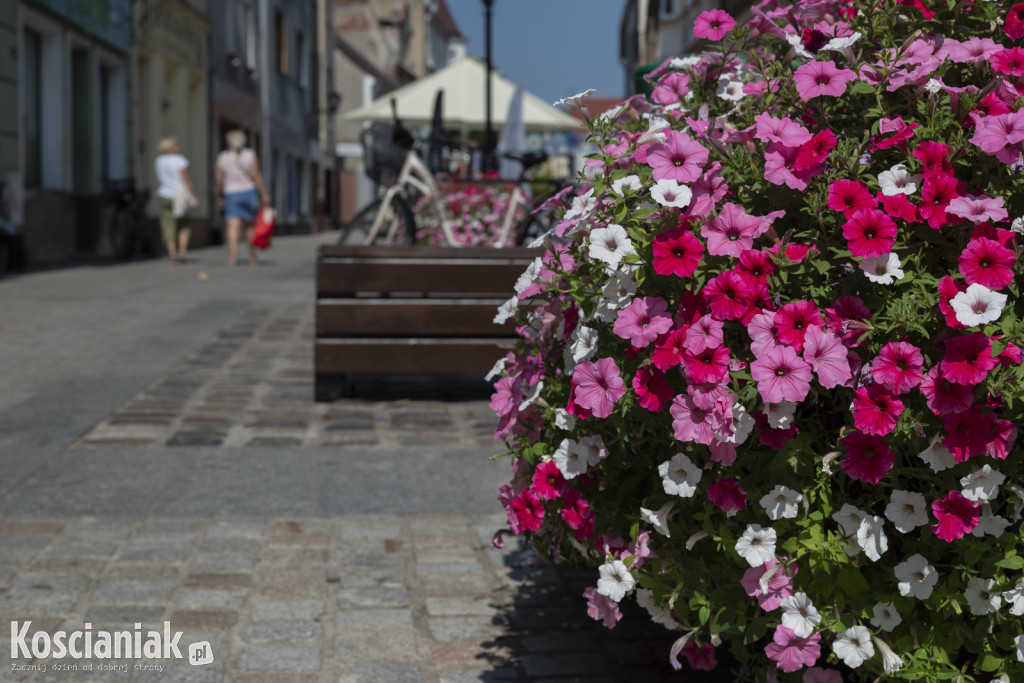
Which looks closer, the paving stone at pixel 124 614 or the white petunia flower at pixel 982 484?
the white petunia flower at pixel 982 484

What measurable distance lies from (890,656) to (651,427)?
1.90 ft

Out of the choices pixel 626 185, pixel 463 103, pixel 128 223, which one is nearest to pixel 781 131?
pixel 626 185

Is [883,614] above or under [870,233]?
under

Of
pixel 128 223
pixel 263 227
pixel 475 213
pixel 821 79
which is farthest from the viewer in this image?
pixel 128 223

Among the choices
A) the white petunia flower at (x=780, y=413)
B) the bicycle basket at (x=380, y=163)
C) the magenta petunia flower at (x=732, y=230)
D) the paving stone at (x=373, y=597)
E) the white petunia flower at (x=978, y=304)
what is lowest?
the paving stone at (x=373, y=597)

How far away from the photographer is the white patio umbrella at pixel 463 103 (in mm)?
17016

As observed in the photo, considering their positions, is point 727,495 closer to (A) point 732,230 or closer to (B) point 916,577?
(B) point 916,577

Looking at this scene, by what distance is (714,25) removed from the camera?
285cm

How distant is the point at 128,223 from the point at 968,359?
18.2 meters

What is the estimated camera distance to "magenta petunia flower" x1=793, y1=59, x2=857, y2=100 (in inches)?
96.7

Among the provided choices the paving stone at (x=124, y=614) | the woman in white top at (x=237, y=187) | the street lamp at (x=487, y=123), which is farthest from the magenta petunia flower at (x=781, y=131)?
the woman in white top at (x=237, y=187)

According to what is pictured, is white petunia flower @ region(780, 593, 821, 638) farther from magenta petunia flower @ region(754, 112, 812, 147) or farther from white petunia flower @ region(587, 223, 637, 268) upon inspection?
magenta petunia flower @ region(754, 112, 812, 147)

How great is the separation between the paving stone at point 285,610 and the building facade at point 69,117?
46.0 ft

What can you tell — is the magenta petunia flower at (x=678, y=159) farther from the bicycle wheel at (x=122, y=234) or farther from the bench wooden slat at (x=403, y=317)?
the bicycle wheel at (x=122, y=234)
